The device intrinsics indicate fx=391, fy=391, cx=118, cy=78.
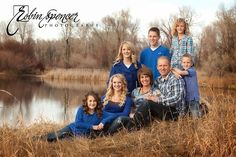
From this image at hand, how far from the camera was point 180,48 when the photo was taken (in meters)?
5.05

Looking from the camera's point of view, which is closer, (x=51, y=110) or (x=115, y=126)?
(x=115, y=126)

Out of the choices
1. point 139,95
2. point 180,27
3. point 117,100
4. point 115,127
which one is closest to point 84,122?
point 115,127

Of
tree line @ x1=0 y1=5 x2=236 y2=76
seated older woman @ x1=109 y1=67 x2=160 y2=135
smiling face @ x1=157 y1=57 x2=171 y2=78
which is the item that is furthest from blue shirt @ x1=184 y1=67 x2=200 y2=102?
tree line @ x1=0 y1=5 x2=236 y2=76

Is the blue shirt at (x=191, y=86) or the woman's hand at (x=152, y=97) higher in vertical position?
the blue shirt at (x=191, y=86)

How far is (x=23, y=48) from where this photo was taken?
3325cm

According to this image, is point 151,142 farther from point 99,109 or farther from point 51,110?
point 51,110

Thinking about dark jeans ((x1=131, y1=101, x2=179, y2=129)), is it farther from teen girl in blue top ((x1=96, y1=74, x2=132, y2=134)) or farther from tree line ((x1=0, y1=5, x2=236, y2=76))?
tree line ((x1=0, y1=5, x2=236, y2=76))

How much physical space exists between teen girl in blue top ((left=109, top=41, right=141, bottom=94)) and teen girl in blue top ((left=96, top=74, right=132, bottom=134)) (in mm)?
357

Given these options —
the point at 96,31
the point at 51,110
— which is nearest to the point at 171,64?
the point at 51,110

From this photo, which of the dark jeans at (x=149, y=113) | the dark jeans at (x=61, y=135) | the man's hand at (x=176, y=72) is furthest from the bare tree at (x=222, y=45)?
the dark jeans at (x=61, y=135)

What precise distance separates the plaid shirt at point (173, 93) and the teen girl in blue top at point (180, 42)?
0.39 meters

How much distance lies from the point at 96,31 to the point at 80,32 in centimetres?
607

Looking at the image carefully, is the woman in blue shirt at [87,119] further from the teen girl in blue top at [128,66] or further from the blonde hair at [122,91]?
the teen girl in blue top at [128,66]

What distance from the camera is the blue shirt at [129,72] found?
200 inches
